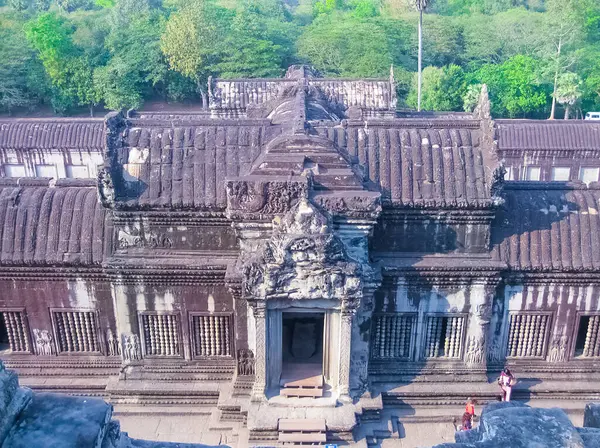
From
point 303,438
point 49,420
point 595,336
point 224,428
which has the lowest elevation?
point 224,428

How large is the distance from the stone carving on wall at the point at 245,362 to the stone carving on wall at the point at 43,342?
3.99 m

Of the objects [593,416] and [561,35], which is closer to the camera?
[593,416]

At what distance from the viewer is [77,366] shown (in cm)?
1245

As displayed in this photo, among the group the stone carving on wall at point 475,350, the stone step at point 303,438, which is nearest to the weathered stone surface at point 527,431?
the stone step at point 303,438

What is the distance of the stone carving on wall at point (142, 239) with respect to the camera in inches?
445

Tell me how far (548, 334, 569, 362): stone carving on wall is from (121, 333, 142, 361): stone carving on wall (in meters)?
8.21

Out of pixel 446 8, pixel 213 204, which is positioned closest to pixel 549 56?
pixel 446 8

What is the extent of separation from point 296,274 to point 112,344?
458 cm

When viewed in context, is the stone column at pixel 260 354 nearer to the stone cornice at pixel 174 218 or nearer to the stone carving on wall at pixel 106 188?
the stone cornice at pixel 174 218

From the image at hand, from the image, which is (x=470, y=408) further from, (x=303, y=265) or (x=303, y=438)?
(x=303, y=265)

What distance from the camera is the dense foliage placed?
4116 centimetres

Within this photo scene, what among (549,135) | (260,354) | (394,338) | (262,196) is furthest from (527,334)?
(549,135)

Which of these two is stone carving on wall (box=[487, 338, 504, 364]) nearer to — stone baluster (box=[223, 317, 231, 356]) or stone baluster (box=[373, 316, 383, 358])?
stone baluster (box=[373, 316, 383, 358])

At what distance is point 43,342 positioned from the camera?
1235 centimetres
